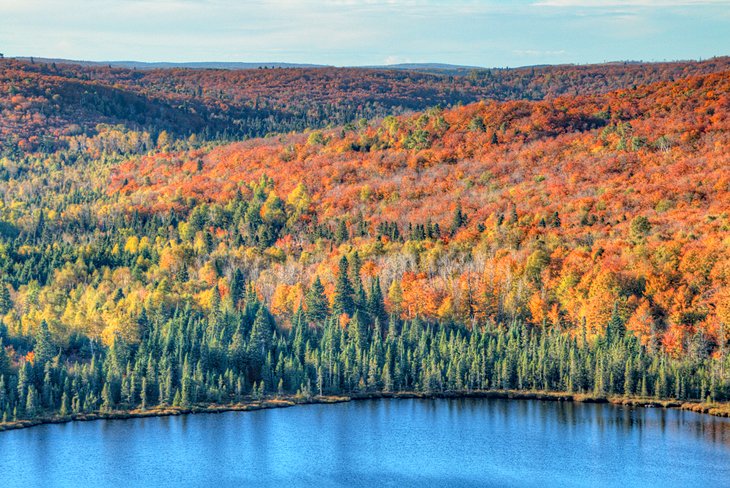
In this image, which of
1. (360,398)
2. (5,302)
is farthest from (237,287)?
(360,398)

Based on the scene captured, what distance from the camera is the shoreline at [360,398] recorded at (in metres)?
111

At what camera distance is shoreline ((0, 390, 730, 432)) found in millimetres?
111250

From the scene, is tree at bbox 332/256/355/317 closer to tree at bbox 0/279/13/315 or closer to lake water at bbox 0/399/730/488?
lake water at bbox 0/399/730/488

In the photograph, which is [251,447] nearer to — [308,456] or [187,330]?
[308,456]

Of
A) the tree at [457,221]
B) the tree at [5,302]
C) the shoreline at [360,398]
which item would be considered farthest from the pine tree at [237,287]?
the tree at [457,221]

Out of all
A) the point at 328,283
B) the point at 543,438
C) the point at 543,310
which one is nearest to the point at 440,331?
the point at 543,310

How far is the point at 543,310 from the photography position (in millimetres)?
141875

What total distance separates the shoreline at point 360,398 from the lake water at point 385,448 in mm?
1516

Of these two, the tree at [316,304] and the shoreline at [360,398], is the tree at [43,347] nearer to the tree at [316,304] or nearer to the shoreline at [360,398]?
the shoreline at [360,398]

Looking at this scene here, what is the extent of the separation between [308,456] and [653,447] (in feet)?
108

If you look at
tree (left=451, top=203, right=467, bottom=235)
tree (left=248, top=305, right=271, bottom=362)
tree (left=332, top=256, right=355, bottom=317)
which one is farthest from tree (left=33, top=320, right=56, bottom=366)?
tree (left=451, top=203, right=467, bottom=235)

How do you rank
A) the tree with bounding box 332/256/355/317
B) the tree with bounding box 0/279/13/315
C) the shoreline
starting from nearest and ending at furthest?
the shoreline, the tree with bounding box 332/256/355/317, the tree with bounding box 0/279/13/315

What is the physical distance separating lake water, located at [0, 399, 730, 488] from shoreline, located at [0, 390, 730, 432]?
1.52m

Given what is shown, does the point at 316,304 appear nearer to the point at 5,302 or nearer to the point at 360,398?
the point at 360,398
